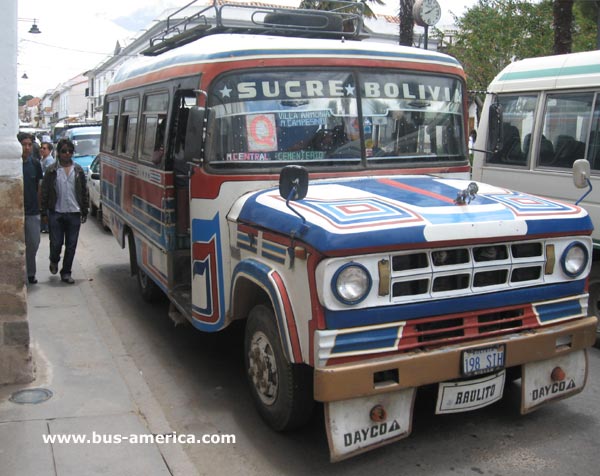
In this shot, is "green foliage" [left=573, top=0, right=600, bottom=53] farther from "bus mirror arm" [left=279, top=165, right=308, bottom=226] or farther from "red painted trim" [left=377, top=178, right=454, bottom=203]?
"bus mirror arm" [left=279, top=165, right=308, bottom=226]

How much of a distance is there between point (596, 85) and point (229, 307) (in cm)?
422

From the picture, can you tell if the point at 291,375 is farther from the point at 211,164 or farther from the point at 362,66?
the point at 362,66

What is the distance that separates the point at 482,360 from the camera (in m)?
4.18

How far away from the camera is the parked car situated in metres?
18.2

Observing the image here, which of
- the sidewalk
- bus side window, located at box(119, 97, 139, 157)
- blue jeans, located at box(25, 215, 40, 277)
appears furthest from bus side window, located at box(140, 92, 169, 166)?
blue jeans, located at box(25, 215, 40, 277)

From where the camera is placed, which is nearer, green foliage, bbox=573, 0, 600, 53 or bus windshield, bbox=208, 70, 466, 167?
bus windshield, bbox=208, 70, 466, 167

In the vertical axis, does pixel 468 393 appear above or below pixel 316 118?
below

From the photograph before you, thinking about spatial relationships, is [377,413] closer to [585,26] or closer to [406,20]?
[406,20]

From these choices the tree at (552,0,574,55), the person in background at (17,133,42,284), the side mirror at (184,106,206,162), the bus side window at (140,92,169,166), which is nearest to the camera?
the side mirror at (184,106,206,162)

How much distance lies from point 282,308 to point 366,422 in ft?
2.69

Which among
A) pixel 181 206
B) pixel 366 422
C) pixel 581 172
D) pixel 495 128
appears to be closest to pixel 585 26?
pixel 495 128

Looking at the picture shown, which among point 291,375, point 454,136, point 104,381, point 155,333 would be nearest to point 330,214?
point 291,375

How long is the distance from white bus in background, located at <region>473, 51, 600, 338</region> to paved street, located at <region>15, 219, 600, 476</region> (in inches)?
67.8

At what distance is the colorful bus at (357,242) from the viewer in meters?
3.93
